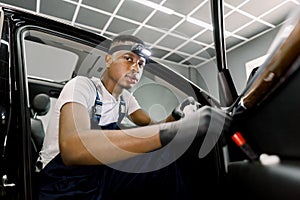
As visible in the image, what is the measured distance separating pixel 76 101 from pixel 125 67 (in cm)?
42

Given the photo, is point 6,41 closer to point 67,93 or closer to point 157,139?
point 67,93

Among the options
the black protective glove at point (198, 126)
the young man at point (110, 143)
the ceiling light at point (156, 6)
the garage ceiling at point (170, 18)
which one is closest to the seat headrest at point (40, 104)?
the young man at point (110, 143)

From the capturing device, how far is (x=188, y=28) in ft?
13.9

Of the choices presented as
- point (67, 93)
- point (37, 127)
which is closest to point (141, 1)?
point (37, 127)

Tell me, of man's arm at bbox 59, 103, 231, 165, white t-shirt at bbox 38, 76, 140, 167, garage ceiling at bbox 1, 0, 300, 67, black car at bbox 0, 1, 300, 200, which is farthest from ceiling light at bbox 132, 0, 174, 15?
man's arm at bbox 59, 103, 231, 165

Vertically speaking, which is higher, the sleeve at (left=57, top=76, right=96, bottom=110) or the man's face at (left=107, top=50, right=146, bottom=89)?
the man's face at (left=107, top=50, right=146, bottom=89)

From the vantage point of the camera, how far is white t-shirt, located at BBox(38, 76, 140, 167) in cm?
91

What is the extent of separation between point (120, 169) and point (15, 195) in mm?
412

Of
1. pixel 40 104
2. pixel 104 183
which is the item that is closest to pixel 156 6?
pixel 40 104

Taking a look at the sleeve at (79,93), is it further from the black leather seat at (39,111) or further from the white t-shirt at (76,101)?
the black leather seat at (39,111)

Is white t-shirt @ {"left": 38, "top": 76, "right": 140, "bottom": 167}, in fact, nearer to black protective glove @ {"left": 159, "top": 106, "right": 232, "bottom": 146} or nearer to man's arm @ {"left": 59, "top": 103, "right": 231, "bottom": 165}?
man's arm @ {"left": 59, "top": 103, "right": 231, "bottom": 165}

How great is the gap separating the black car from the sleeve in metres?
0.12

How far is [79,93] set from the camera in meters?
0.93

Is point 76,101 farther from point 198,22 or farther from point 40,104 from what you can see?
point 198,22
